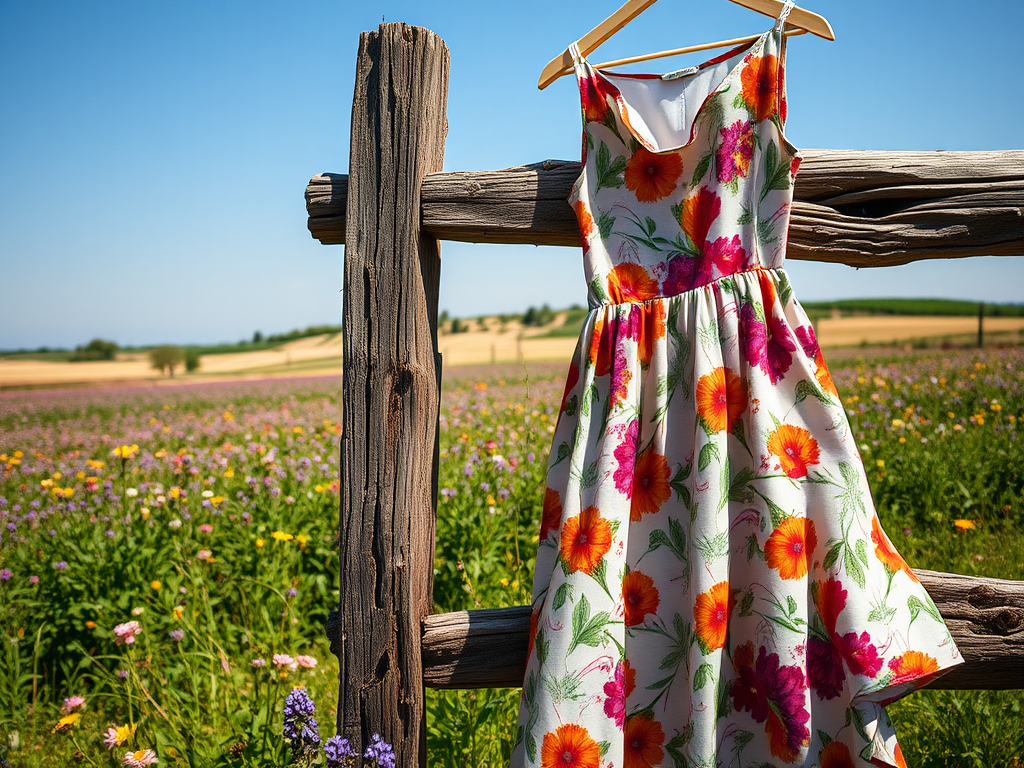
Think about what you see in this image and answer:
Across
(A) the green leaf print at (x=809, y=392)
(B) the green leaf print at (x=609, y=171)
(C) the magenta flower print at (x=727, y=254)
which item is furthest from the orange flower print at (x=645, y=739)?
(B) the green leaf print at (x=609, y=171)

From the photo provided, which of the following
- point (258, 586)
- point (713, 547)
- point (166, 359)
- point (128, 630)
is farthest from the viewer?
point (166, 359)

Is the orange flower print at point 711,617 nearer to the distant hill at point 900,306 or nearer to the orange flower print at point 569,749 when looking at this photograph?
the orange flower print at point 569,749

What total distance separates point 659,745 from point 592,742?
207 mm

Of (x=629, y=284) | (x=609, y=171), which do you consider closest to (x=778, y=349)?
(x=629, y=284)

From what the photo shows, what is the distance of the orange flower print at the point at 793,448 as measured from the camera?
1512mm

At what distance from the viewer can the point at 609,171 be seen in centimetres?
170

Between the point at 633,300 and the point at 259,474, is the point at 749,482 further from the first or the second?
the point at 259,474

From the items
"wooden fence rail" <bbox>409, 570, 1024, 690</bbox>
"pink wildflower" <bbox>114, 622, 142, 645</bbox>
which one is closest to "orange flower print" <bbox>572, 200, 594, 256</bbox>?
"wooden fence rail" <bbox>409, 570, 1024, 690</bbox>

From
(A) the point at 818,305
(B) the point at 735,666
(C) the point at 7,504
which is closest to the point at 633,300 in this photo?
(B) the point at 735,666

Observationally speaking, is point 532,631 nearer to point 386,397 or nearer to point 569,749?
point 569,749

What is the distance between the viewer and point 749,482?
1.54 meters

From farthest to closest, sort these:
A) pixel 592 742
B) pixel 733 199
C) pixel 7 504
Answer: pixel 7 504 < pixel 733 199 < pixel 592 742

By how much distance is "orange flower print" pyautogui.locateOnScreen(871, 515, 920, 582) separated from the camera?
1.46 meters

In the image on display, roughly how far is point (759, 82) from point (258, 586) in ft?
10.1
